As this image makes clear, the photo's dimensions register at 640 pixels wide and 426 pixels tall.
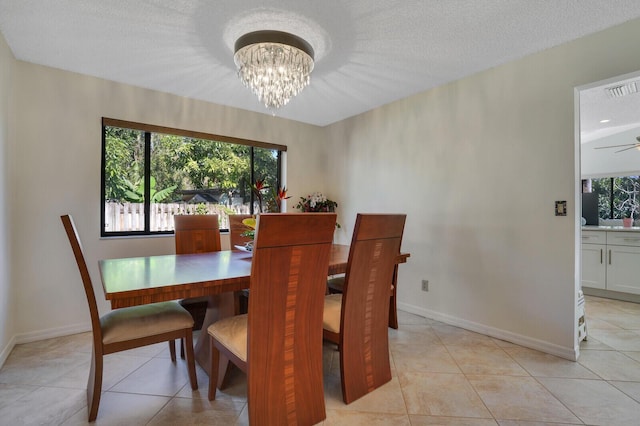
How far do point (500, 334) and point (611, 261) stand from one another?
2.28 m

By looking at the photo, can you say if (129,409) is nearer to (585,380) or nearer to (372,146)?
(585,380)

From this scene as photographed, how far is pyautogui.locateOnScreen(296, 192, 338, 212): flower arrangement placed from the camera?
4082 millimetres

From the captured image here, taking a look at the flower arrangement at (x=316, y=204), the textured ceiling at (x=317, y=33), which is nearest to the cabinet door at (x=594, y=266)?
the textured ceiling at (x=317, y=33)

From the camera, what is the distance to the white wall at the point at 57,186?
2.53m

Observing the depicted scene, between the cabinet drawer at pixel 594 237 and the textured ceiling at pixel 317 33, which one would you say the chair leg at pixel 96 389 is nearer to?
the textured ceiling at pixel 317 33

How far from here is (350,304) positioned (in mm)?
1684

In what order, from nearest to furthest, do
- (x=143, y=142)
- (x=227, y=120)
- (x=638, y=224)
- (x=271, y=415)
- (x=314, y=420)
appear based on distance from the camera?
(x=271, y=415)
(x=314, y=420)
(x=143, y=142)
(x=227, y=120)
(x=638, y=224)

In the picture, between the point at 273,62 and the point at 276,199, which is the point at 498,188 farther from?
the point at 273,62

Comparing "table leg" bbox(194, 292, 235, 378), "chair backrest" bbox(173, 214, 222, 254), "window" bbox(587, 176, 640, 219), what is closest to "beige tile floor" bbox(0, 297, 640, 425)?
"table leg" bbox(194, 292, 235, 378)

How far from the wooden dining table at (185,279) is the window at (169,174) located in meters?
1.28

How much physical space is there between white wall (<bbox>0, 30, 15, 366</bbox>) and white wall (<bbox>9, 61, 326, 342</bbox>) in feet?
0.50

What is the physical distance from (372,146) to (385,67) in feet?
4.00

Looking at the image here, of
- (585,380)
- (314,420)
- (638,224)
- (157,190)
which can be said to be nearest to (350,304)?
(314,420)

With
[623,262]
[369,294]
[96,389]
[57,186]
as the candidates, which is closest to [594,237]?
[623,262]
